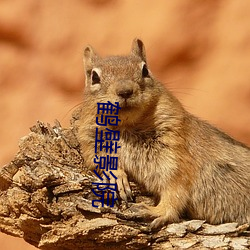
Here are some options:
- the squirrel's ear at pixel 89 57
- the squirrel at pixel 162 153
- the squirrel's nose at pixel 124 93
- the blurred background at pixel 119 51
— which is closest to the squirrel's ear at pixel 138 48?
the squirrel at pixel 162 153

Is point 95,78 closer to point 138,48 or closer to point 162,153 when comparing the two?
point 138,48

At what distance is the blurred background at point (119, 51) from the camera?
95.7 inches

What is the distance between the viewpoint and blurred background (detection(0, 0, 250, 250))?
2.43 meters

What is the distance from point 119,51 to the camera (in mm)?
2479

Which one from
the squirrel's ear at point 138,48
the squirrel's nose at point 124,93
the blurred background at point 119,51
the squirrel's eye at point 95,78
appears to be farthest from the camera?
the blurred background at point 119,51

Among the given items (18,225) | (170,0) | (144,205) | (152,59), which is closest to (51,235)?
(18,225)

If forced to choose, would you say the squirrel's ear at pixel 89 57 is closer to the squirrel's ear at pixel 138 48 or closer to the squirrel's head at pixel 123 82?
the squirrel's head at pixel 123 82

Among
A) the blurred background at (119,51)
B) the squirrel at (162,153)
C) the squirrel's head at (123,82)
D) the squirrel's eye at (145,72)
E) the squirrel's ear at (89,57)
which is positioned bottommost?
the squirrel at (162,153)

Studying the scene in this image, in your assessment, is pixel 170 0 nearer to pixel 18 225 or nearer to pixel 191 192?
pixel 191 192

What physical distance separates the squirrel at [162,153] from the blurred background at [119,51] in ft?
2.70

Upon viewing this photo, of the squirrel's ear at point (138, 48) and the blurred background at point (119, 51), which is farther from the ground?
the blurred background at point (119, 51)

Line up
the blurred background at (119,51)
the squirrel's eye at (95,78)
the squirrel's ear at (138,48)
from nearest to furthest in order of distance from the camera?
the squirrel's eye at (95,78)
the squirrel's ear at (138,48)
the blurred background at (119,51)

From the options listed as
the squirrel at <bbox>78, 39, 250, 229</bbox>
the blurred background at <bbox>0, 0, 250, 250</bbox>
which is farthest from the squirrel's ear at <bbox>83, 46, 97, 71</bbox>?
the blurred background at <bbox>0, 0, 250, 250</bbox>

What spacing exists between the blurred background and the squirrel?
2.70 ft
